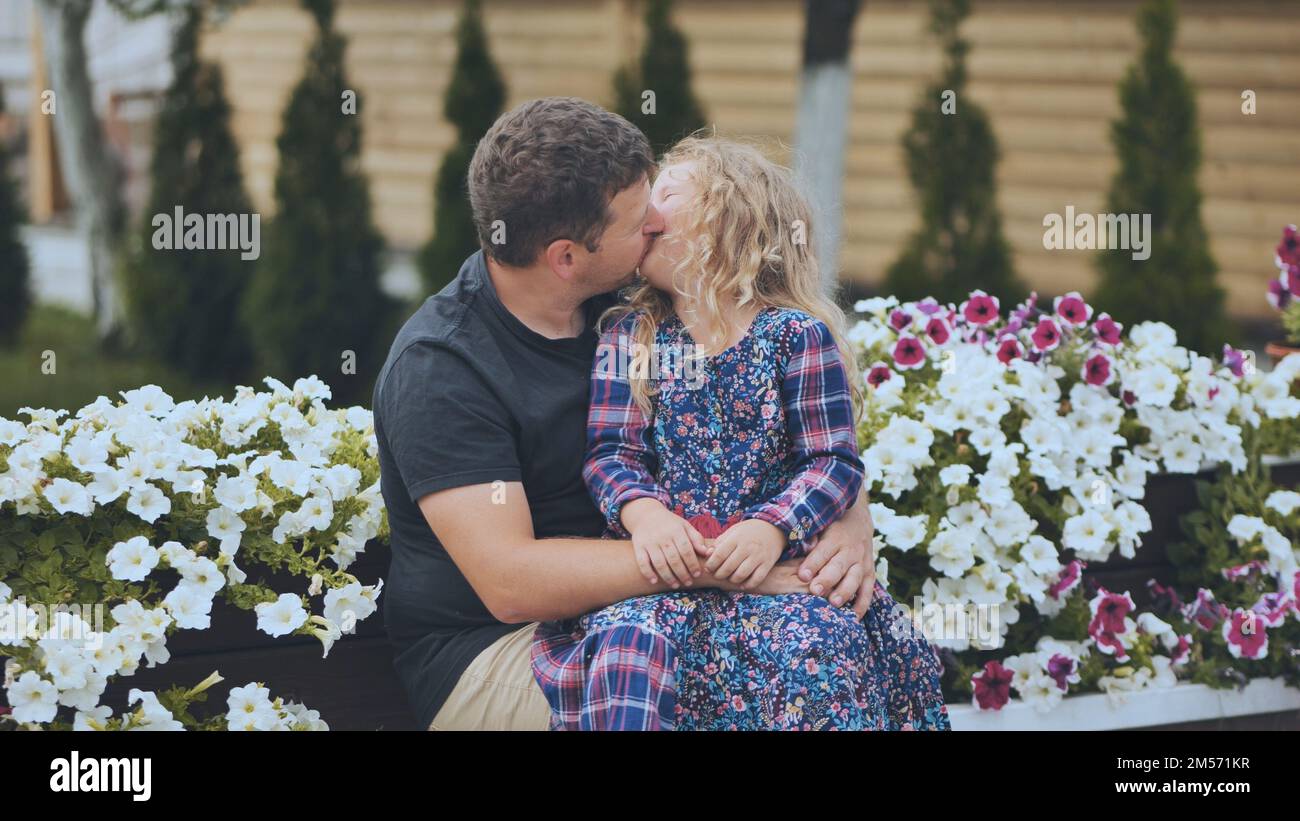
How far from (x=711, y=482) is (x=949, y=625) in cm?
80

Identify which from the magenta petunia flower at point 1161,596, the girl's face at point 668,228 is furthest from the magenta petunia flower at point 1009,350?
the girl's face at point 668,228

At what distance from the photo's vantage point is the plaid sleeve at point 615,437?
7.30 feet

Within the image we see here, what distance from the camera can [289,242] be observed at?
741 cm

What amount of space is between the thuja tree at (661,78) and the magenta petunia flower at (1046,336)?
14.6 ft

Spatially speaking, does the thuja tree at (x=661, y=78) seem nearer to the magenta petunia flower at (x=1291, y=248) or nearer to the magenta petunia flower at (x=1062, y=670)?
the magenta petunia flower at (x=1291, y=248)

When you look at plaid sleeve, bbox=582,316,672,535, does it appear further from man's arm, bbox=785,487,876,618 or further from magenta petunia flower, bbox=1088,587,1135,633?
magenta petunia flower, bbox=1088,587,1135,633

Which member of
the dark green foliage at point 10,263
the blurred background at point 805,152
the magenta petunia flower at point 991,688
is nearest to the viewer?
the magenta petunia flower at point 991,688

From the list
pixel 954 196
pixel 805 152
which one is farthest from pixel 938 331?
pixel 954 196

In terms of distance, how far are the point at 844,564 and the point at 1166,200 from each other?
16.9 feet

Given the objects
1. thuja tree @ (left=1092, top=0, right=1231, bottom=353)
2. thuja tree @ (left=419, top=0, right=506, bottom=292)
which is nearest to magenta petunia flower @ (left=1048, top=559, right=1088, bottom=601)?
thuja tree @ (left=1092, top=0, right=1231, bottom=353)

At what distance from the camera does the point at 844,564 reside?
2250mm
